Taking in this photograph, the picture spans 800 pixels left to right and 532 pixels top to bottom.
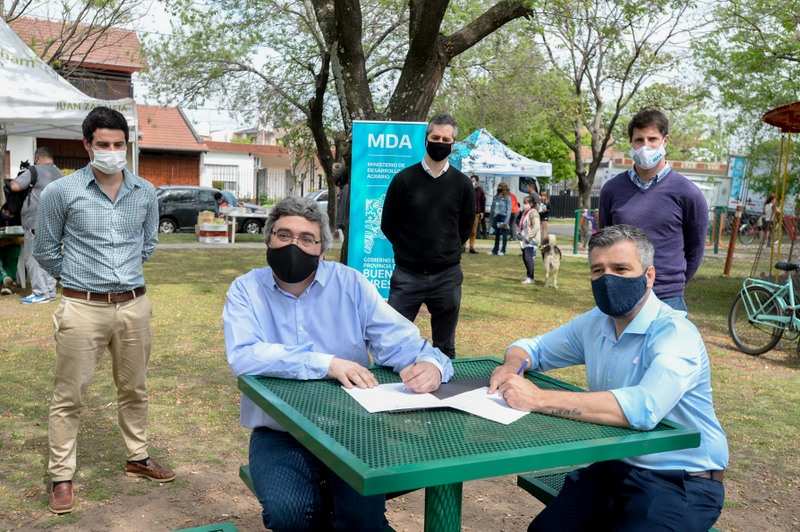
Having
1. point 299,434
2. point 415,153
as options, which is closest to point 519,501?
point 299,434

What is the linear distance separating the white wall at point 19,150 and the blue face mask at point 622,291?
93.2ft

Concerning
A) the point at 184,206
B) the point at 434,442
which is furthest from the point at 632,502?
the point at 184,206

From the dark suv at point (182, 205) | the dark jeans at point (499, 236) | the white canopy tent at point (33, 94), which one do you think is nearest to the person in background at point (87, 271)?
the white canopy tent at point (33, 94)

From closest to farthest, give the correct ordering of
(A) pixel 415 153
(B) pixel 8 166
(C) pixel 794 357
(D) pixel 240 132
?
1. (A) pixel 415 153
2. (C) pixel 794 357
3. (B) pixel 8 166
4. (D) pixel 240 132

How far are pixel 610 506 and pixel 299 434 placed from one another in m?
1.20

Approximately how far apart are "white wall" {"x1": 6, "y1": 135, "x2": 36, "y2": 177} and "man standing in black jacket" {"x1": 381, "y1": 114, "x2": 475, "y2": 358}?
25745 mm

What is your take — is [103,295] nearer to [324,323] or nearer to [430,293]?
[324,323]

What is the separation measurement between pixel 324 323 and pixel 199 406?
3068 mm

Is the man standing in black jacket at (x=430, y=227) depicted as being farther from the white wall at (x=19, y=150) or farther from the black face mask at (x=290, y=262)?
the white wall at (x=19, y=150)

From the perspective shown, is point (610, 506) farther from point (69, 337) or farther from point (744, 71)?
point (744, 71)

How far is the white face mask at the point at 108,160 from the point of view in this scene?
12.7 ft

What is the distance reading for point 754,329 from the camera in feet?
29.1

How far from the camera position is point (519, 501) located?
14.1ft

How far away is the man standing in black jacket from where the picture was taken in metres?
5.20
